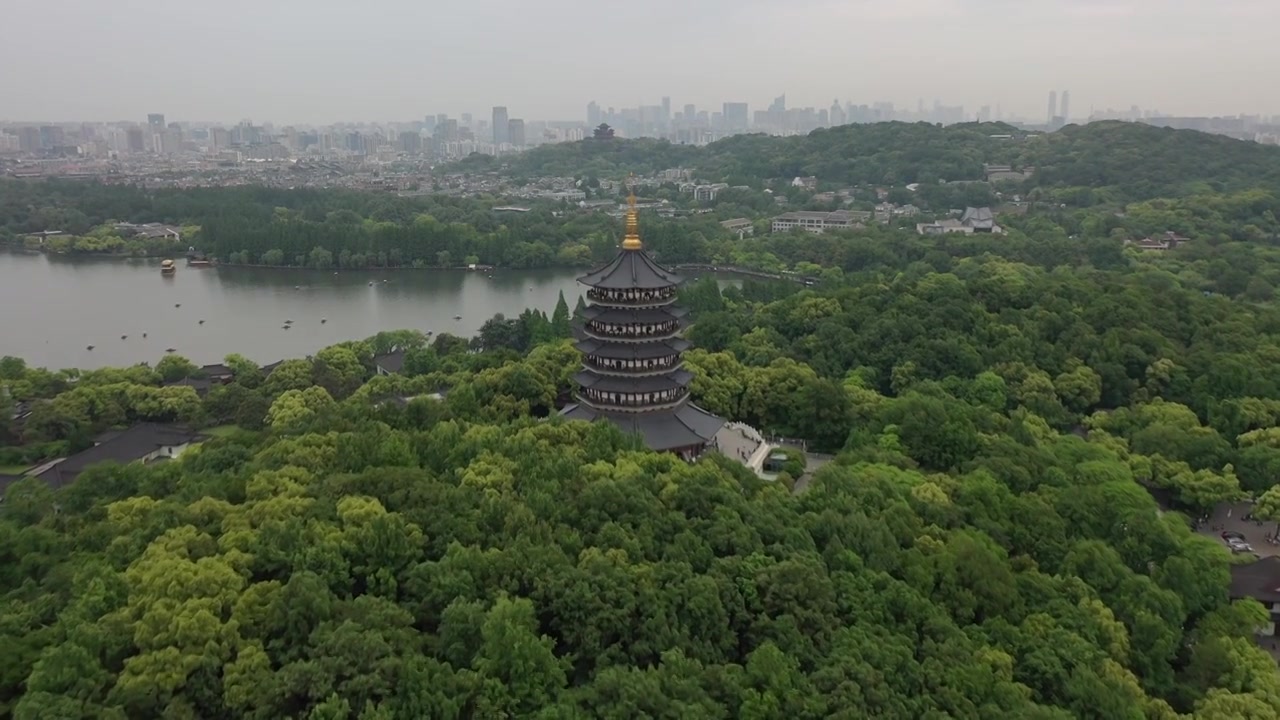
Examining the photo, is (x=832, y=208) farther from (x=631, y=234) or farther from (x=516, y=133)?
(x=516, y=133)

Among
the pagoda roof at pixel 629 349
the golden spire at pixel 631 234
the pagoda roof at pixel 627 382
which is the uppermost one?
the golden spire at pixel 631 234

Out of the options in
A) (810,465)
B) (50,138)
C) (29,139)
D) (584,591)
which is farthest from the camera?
(50,138)

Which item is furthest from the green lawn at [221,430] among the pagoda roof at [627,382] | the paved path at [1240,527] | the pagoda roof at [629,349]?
the paved path at [1240,527]

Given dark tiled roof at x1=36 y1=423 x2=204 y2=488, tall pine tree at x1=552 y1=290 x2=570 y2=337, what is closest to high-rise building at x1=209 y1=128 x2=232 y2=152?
tall pine tree at x1=552 y1=290 x2=570 y2=337

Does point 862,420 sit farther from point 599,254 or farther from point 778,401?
point 599,254

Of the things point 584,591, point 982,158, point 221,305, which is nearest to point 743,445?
point 584,591

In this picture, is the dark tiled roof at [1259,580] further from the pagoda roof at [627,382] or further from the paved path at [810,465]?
the pagoda roof at [627,382]

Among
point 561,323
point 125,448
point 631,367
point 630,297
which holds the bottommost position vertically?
point 125,448

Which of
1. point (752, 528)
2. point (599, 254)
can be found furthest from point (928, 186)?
point (752, 528)
